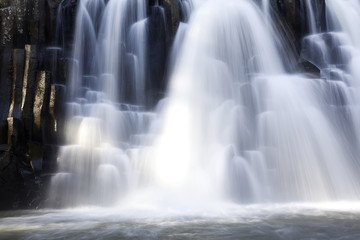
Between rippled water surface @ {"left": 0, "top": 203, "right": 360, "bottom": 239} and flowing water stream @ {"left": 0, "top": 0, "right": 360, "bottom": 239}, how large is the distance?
1.4 inches

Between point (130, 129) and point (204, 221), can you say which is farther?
point (130, 129)

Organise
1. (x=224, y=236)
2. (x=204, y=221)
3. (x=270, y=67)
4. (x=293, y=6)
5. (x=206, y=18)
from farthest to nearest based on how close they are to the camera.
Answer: (x=293, y=6)
(x=206, y=18)
(x=270, y=67)
(x=204, y=221)
(x=224, y=236)

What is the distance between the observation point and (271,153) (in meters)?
10.9

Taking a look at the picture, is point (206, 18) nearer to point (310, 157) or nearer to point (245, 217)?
point (310, 157)

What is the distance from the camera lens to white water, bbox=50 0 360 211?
404 inches

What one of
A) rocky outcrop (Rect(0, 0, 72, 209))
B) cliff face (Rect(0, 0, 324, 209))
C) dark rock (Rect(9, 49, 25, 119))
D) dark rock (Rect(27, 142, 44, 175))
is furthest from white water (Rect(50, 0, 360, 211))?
dark rock (Rect(9, 49, 25, 119))

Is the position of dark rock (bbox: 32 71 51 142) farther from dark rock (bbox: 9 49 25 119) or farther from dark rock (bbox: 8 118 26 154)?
dark rock (bbox: 9 49 25 119)

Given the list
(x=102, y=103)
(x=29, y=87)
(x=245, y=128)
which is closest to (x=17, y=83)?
(x=29, y=87)

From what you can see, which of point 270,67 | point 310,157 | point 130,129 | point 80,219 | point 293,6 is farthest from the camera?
point 293,6

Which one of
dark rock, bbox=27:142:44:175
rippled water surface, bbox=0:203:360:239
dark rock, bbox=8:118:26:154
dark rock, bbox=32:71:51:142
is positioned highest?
dark rock, bbox=32:71:51:142

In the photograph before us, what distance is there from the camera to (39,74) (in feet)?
39.9

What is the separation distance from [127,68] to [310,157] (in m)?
8.01

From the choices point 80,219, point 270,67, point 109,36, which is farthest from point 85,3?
point 80,219

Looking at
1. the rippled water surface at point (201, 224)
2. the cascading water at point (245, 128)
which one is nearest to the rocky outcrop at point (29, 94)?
the rippled water surface at point (201, 224)
